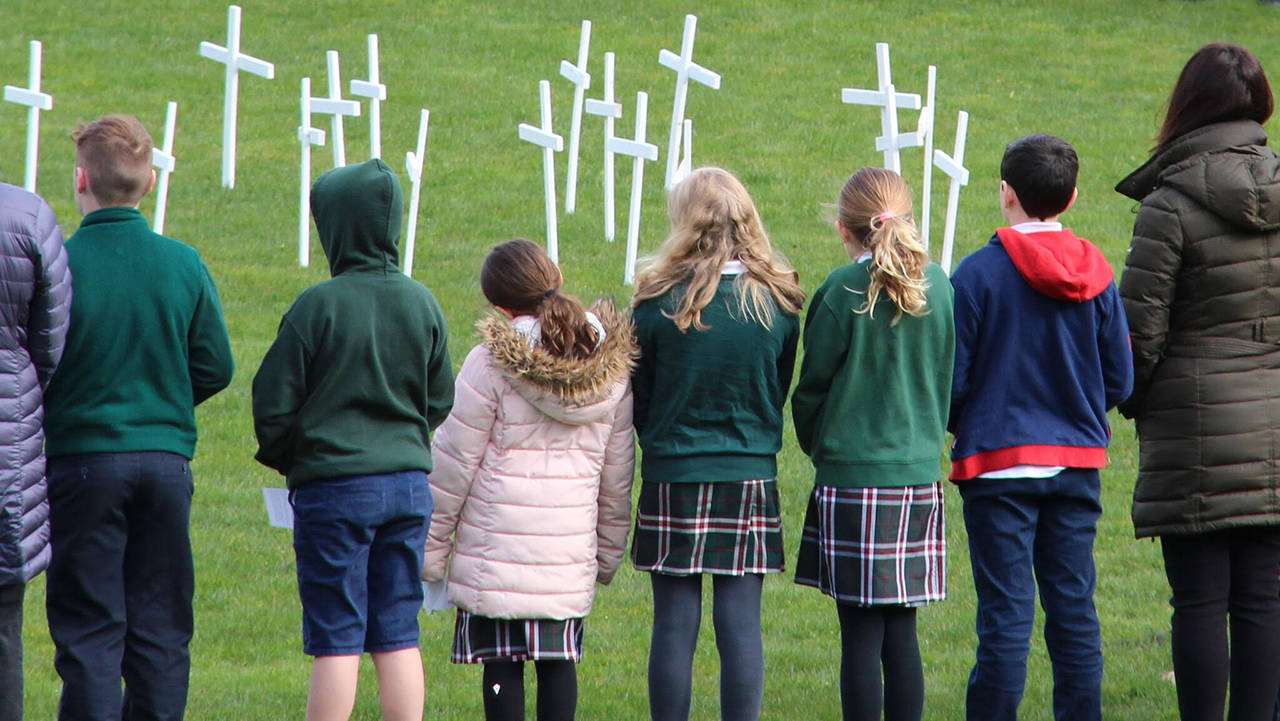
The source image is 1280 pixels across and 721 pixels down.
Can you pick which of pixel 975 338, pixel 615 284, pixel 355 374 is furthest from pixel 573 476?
pixel 615 284

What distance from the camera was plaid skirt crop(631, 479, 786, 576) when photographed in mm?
4367

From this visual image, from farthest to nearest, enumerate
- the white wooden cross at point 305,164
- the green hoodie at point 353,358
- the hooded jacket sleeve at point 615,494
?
the white wooden cross at point 305,164
the hooded jacket sleeve at point 615,494
the green hoodie at point 353,358

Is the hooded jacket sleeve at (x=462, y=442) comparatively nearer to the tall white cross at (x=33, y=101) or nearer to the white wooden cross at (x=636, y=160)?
the white wooden cross at (x=636, y=160)

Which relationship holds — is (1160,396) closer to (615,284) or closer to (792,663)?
(792,663)

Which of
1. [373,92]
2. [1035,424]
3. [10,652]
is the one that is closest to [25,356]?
[10,652]

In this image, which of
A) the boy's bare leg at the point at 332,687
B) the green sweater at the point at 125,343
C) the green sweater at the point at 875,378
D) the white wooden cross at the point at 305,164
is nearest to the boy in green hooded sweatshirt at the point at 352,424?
the boy's bare leg at the point at 332,687

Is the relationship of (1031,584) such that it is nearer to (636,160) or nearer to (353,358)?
(353,358)

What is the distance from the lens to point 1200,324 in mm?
4434

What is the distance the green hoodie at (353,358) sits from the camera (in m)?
4.18

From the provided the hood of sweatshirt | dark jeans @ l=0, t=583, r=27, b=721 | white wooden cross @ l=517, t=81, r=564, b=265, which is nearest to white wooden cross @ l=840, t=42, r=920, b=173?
white wooden cross @ l=517, t=81, r=564, b=265

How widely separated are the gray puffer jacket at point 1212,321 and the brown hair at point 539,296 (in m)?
1.53

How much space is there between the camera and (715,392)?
4.38 metres

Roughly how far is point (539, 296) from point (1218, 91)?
1.97 m

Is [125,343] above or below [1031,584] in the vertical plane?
above
